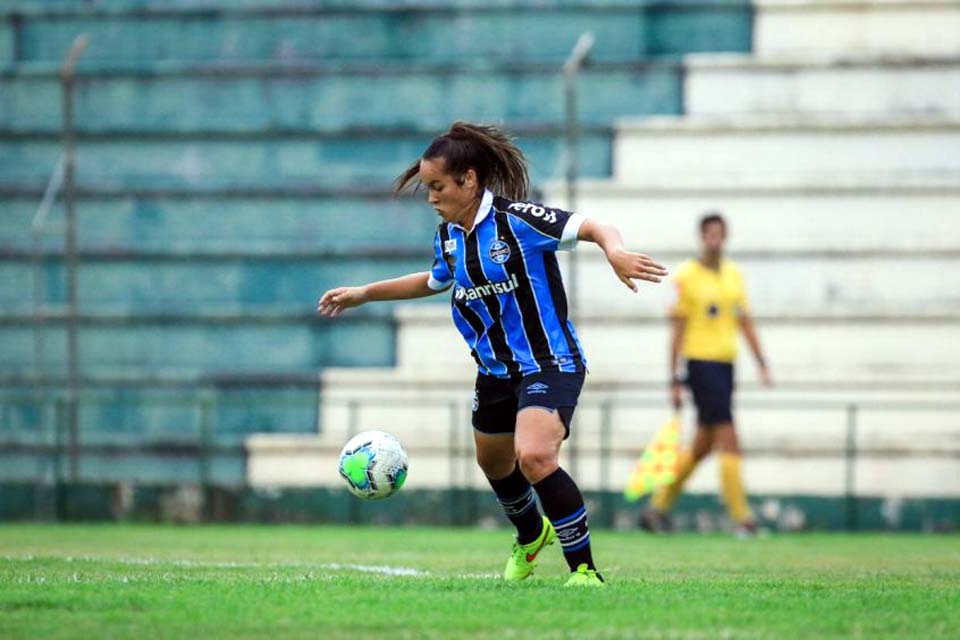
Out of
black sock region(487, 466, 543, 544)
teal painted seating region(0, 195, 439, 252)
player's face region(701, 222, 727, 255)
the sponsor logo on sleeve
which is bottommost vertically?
black sock region(487, 466, 543, 544)

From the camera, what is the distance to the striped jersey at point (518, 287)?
7703mm

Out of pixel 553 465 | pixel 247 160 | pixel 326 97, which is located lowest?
pixel 553 465

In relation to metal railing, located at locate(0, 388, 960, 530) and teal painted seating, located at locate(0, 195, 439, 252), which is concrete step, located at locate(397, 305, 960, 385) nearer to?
metal railing, located at locate(0, 388, 960, 530)

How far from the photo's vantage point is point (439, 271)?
8047mm

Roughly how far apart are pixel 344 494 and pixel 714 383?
3980 millimetres

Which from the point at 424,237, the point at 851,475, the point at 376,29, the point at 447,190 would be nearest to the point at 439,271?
the point at 447,190

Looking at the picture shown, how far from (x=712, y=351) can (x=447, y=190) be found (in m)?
6.18

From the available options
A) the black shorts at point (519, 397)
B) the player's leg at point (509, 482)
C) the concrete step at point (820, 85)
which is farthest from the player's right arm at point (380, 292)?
the concrete step at point (820, 85)

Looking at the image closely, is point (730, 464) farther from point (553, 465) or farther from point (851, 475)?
point (553, 465)

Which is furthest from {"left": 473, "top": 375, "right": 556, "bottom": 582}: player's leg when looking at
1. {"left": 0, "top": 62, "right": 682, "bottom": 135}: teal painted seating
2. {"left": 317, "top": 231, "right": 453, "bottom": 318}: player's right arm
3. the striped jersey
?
{"left": 0, "top": 62, "right": 682, "bottom": 135}: teal painted seating

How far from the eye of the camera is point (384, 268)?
16.8 metres

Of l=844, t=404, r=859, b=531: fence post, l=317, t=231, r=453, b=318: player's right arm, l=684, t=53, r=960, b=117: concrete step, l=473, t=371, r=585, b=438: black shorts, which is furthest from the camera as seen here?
l=684, t=53, r=960, b=117: concrete step

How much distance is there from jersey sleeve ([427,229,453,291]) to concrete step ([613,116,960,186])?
883 cm

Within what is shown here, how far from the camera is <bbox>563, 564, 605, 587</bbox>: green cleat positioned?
7359mm
